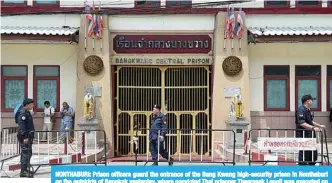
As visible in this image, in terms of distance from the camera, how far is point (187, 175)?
877 centimetres

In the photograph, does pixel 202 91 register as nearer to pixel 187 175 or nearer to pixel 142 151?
pixel 142 151

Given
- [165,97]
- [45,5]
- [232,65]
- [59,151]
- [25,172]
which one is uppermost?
[45,5]

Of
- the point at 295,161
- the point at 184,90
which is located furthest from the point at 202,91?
the point at 295,161

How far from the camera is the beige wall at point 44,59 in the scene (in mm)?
18172

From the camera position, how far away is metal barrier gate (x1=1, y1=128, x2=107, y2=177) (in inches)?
495

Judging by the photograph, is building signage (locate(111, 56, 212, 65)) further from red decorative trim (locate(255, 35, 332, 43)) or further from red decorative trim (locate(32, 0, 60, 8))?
red decorative trim (locate(32, 0, 60, 8))

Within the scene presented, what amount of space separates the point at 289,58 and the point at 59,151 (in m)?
8.12

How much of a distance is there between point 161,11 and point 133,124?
3838mm

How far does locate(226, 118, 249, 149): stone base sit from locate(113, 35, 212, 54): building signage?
2.65 meters

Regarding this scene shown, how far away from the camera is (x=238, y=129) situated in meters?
17.0

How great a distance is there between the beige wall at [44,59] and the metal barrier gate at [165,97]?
5.06ft

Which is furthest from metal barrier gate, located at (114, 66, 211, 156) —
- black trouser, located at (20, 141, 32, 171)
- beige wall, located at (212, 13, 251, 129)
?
black trouser, located at (20, 141, 32, 171)

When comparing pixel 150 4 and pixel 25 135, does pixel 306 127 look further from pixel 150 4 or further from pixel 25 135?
pixel 150 4

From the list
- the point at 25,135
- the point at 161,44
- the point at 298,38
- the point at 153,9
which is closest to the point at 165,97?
the point at 161,44
